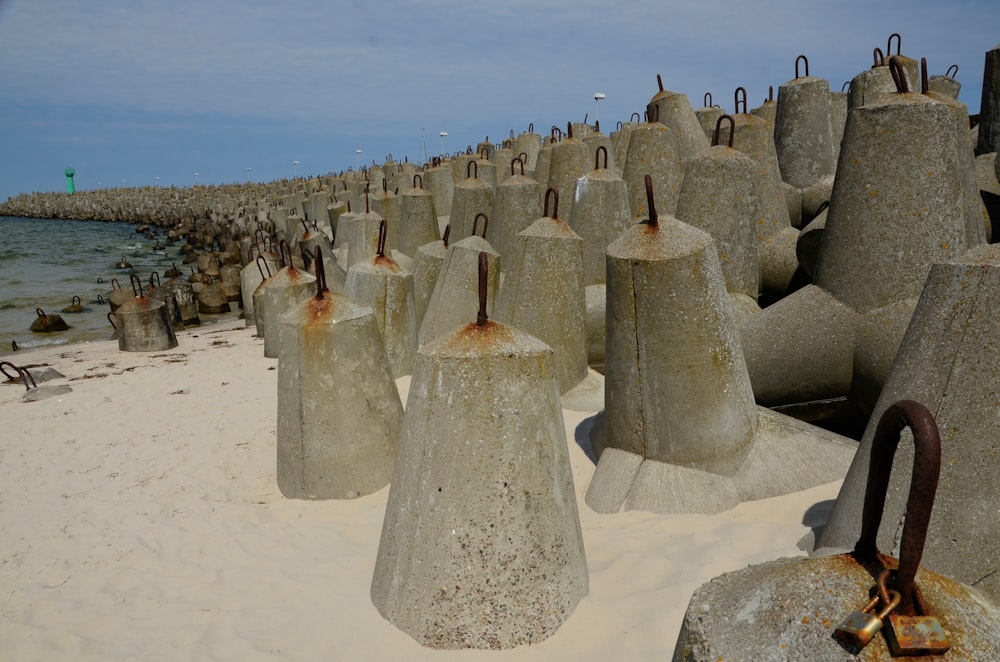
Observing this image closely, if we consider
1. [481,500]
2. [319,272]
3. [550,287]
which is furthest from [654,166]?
[481,500]

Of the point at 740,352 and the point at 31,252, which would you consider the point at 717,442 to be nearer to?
the point at 740,352

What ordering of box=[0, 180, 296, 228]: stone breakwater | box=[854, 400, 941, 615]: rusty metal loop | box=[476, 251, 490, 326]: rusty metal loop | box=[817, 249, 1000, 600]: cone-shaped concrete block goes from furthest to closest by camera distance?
box=[0, 180, 296, 228]: stone breakwater → box=[476, 251, 490, 326]: rusty metal loop → box=[817, 249, 1000, 600]: cone-shaped concrete block → box=[854, 400, 941, 615]: rusty metal loop

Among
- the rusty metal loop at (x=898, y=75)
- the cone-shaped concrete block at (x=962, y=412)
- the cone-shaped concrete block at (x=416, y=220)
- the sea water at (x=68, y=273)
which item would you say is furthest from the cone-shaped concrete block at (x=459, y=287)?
the sea water at (x=68, y=273)

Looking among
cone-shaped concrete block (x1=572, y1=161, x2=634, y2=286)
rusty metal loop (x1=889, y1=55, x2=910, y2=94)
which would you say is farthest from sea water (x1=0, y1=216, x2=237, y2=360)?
rusty metal loop (x1=889, y1=55, x2=910, y2=94)

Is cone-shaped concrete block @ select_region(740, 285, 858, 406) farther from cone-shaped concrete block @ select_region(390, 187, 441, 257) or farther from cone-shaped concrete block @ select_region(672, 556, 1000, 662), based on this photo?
cone-shaped concrete block @ select_region(390, 187, 441, 257)

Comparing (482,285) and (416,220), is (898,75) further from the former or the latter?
(416,220)

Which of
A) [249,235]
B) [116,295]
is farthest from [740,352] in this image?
[249,235]

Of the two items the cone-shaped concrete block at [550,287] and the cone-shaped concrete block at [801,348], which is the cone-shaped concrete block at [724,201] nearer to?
the cone-shaped concrete block at [801,348]

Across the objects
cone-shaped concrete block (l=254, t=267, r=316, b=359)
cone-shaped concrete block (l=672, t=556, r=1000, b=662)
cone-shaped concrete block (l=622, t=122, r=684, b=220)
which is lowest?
cone-shaped concrete block (l=254, t=267, r=316, b=359)

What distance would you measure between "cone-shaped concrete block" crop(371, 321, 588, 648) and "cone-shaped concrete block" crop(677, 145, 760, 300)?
2.68 meters

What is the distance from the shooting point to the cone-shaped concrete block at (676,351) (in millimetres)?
3340

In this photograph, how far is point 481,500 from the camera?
2.38 metres

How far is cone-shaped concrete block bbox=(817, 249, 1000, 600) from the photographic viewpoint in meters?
2.05

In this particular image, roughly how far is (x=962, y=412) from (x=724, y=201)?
2.83 m
